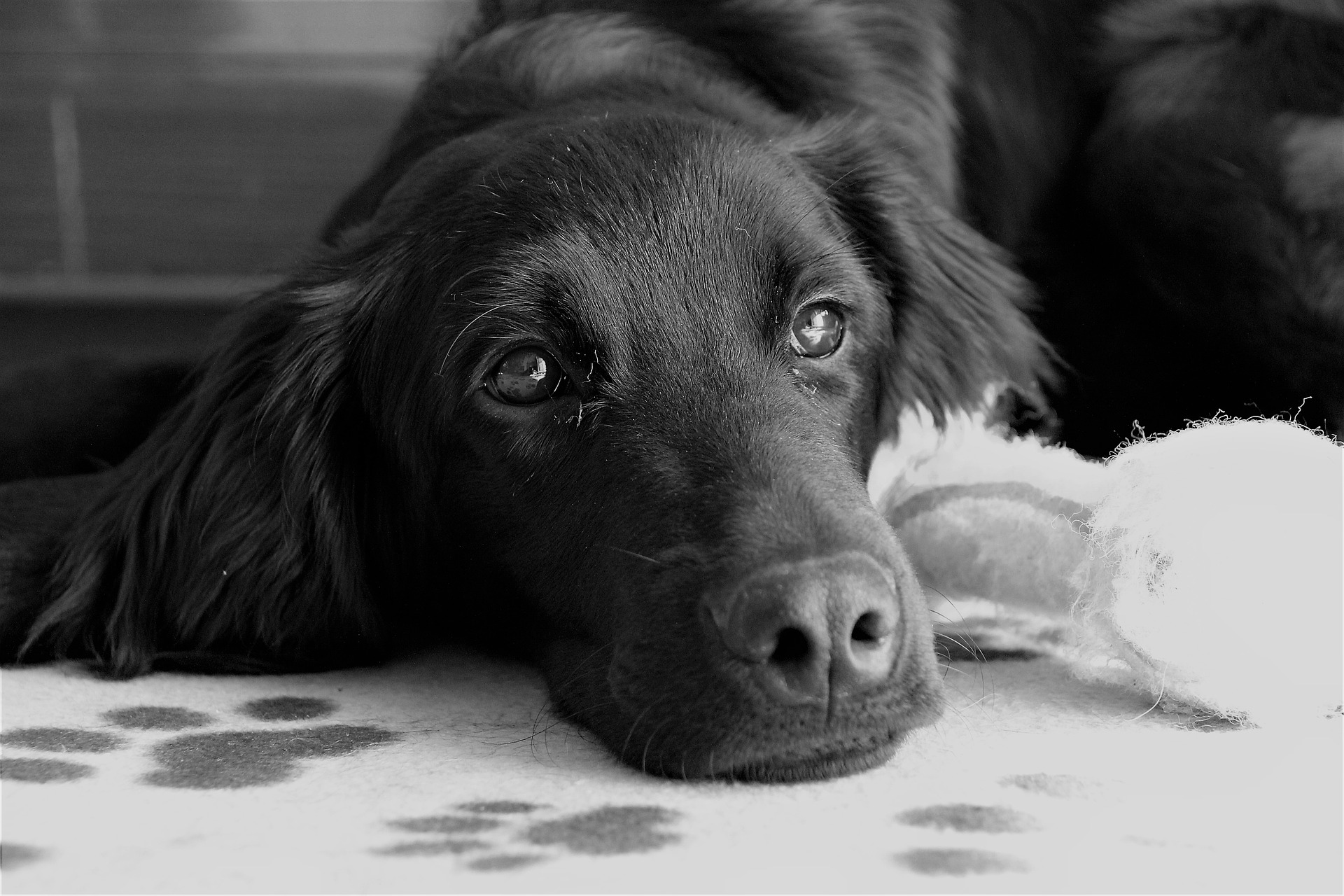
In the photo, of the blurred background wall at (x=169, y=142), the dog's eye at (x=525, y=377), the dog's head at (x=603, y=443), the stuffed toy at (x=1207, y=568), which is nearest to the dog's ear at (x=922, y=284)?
the dog's head at (x=603, y=443)

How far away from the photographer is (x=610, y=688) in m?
1.49

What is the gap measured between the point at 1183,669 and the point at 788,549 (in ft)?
1.65

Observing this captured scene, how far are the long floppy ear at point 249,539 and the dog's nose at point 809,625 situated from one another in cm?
81

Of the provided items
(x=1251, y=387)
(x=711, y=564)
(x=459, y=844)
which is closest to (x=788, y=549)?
(x=711, y=564)

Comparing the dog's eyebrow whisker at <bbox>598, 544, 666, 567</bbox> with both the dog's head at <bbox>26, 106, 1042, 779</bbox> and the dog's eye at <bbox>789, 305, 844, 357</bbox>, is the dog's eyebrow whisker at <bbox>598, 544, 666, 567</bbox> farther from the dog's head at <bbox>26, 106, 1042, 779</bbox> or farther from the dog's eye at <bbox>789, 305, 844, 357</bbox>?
the dog's eye at <bbox>789, 305, 844, 357</bbox>

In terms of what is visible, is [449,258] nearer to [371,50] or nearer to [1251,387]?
[1251,387]

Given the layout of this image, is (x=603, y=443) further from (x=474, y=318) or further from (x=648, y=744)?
(x=648, y=744)

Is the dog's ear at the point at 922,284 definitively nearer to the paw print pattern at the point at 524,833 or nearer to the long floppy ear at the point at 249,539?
the long floppy ear at the point at 249,539

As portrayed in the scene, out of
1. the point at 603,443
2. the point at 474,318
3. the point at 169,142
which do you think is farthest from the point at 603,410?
the point at 169,142

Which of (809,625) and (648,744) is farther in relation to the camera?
(648,744)

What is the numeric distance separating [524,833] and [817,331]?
85 cm

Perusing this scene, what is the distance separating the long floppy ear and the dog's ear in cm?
79

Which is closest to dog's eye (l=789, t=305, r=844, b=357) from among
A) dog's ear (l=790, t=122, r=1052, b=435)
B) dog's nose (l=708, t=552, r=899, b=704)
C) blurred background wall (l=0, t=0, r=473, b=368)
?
dog's ear (l=790, t=122, r=1052, b=435)

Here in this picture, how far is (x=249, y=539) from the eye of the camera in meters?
1.91
